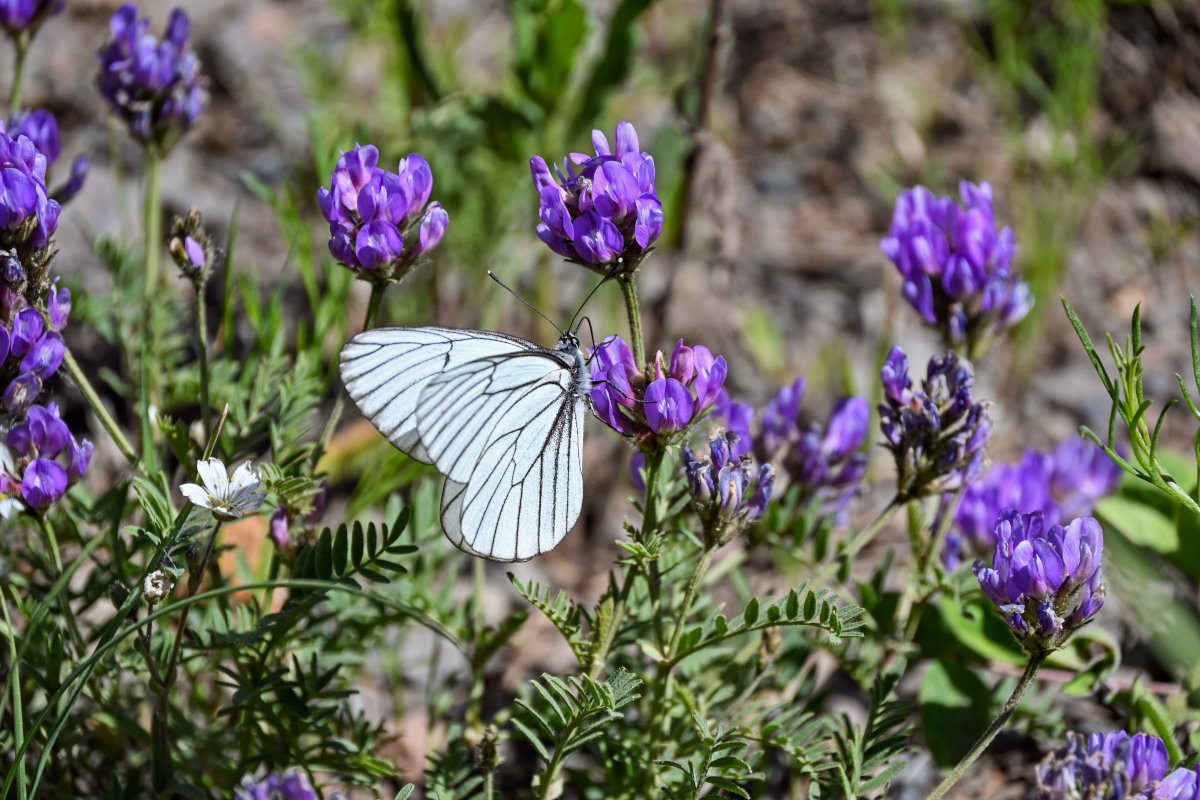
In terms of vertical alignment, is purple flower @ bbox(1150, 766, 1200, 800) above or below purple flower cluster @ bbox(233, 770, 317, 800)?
below

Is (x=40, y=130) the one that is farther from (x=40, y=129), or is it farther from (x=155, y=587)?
(x=155, y=587)

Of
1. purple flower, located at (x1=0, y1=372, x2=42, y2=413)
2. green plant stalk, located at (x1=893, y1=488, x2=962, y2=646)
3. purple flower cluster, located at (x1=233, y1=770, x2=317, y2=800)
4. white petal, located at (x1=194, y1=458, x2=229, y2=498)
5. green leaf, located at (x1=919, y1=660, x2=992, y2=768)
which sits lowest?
green leaf, located at (x1=919, y1=660, x2=992, y2=768)

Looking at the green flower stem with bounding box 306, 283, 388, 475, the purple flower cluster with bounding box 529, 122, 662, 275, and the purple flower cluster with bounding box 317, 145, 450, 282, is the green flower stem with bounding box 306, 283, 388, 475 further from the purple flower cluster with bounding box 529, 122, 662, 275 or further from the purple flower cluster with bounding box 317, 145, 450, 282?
the purple flower cluster with bounding box 529, 122, 662, 275

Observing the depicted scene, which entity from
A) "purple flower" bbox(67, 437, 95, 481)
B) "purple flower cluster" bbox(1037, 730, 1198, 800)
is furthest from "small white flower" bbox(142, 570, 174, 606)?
"purple flower cluster" bbox(1037, 730, 1198, 800)

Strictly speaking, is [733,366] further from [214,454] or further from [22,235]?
[22,235]

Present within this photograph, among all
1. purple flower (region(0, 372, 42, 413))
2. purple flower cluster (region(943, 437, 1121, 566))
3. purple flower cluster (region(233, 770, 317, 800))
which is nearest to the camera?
purple flower cluster (region(233, 770, 317, 800))

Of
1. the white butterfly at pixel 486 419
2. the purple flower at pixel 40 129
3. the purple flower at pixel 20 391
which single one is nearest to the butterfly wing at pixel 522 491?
the white butterfly at pixel 486 419

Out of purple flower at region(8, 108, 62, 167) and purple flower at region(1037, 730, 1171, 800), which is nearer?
purple flower at region(1037, 730, 1171, 800)

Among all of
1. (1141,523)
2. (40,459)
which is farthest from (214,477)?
(1141,523)

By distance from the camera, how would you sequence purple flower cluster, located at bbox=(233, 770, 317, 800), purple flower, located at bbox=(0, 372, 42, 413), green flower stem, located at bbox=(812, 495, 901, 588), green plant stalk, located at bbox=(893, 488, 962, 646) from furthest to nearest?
green plant stalk, located at bbox=(893, 488, 962, 646), green flower stem, located at bbox=(812, 495, 901, 588), purple flower, located at bbox=(0, 372, 42, 413), purple flower cluster, located at bbox=(233, 770, 317, 800)
